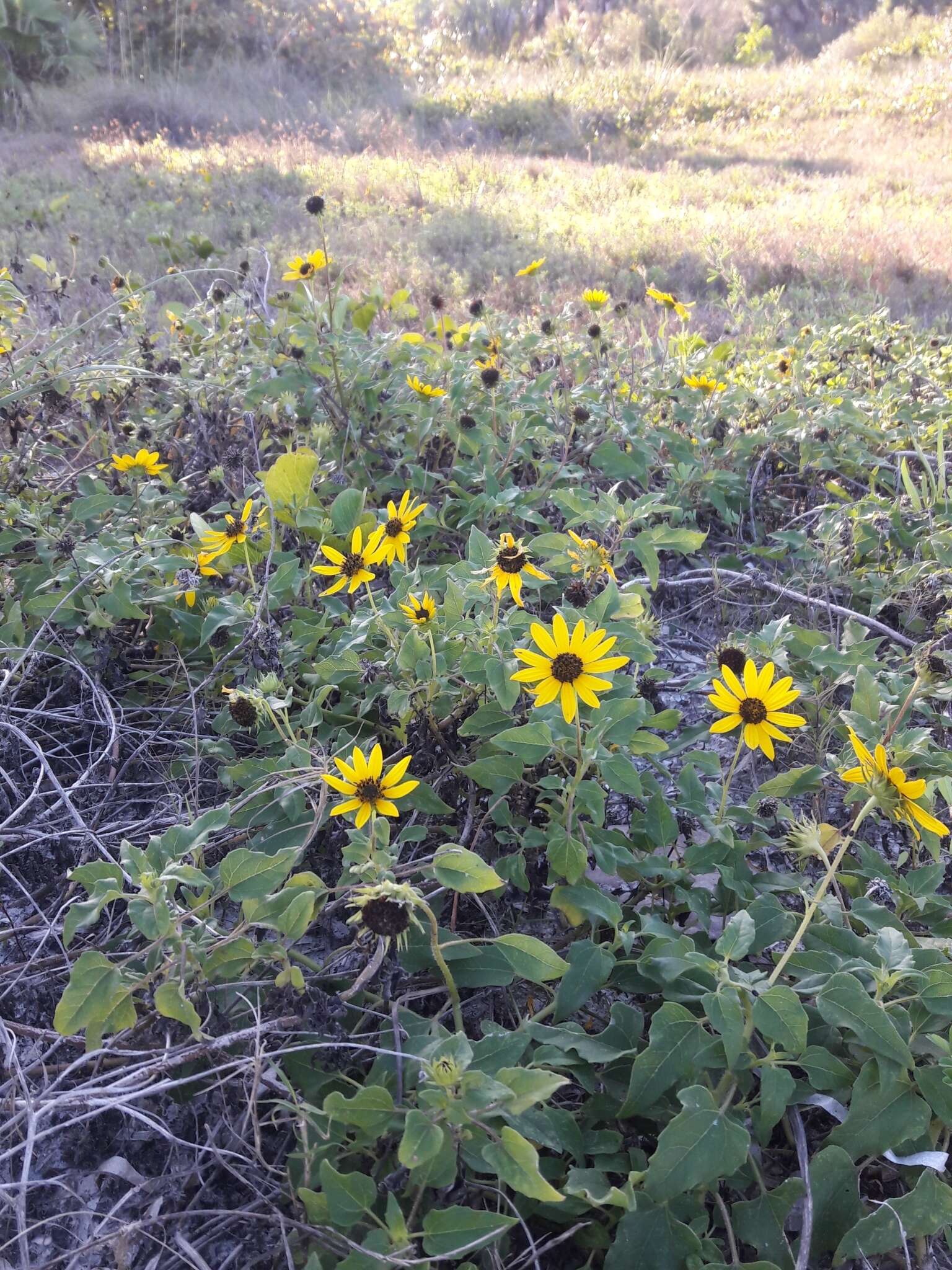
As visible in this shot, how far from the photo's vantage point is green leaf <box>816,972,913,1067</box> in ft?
3.38

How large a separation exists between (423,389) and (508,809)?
1584 millimetres

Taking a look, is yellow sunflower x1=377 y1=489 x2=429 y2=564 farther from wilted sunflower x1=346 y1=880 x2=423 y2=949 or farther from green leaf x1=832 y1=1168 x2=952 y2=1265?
green leaf x1=832 y1=1168 x2=952 y2=1265

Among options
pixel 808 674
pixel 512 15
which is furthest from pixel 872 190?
pixel 512 15

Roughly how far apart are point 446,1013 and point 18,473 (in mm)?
1914

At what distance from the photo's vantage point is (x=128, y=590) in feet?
5.78

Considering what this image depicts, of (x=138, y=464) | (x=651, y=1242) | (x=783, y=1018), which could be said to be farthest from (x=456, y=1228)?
(x=138, y=464)

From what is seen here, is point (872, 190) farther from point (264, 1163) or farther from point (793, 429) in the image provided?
point (264, 1163)

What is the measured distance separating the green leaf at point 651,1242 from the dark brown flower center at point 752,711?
2.18 feet

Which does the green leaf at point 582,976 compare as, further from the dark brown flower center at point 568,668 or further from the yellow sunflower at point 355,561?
the yellow sunflower at point 355,561

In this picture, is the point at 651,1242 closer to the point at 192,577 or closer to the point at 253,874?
the point at 253,874

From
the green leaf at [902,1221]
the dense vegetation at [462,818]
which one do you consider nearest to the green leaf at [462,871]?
the dense vegetation at [462,818]

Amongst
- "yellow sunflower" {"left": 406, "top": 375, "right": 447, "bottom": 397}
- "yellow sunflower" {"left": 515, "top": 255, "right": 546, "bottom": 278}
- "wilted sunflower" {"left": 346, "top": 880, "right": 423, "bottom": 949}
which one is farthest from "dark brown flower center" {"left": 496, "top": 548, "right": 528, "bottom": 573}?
"yellow sunflower" {"left": 515, "top": 255, "right": 546, "bottom": 278}

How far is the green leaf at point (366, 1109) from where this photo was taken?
1018 millimetres

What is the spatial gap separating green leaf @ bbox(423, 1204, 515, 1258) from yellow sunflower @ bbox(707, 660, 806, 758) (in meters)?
0.74
